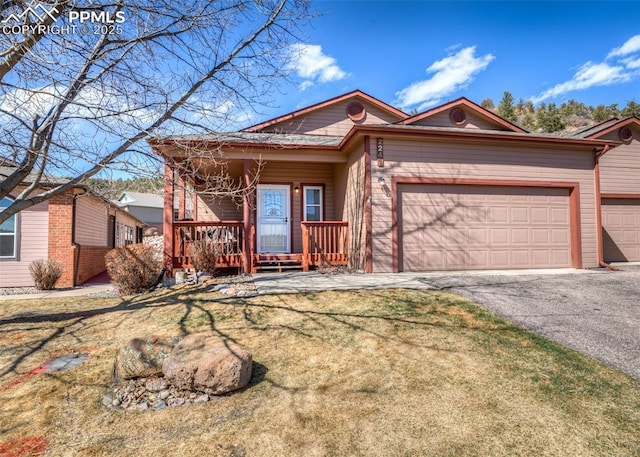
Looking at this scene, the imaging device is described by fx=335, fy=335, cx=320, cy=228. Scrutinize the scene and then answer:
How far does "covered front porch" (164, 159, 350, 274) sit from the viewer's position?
309 inches

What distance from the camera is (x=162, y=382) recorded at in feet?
10.2

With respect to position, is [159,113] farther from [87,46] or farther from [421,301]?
[421,301]

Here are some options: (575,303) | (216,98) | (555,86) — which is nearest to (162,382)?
A: (216,98)

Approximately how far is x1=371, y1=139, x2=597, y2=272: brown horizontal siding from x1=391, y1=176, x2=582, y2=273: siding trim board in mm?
93

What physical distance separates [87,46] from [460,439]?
20.9 ft

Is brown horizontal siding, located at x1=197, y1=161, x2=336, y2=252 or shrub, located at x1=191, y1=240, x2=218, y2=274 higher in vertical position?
brown horizontal siding, located at x1=197, y1=161, x2=336, y2=252

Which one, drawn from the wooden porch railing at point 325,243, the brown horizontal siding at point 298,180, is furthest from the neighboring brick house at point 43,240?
the wooden porch railing at point 325,243

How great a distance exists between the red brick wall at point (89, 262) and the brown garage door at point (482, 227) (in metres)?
9.23

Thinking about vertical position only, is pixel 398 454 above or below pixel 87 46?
below

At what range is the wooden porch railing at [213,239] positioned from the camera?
7719mm

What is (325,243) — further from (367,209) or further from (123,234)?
(123,234)

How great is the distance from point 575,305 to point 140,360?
232 inches

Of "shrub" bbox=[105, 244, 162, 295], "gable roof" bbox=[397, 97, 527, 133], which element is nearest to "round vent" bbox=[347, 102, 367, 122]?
"gable roof" bbox=[397, 97, 527, 133]

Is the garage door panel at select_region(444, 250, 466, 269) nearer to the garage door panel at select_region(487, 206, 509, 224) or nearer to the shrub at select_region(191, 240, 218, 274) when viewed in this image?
the garage door panel at select_region(487, 206, 509, 224)
